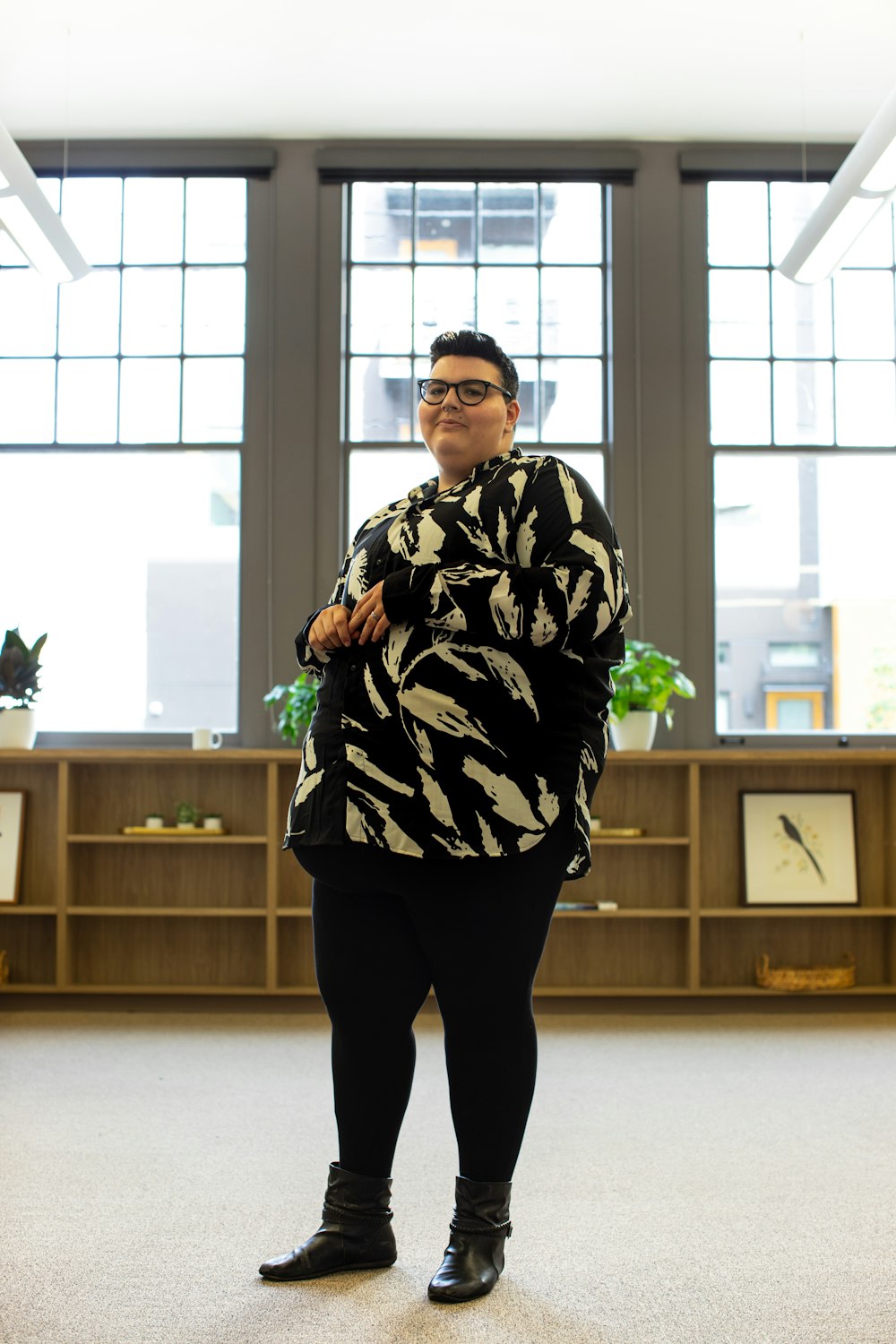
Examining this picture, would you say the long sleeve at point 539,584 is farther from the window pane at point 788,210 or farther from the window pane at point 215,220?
the window pane at point 788,210

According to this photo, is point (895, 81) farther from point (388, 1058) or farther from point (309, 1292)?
point (309, 1292)

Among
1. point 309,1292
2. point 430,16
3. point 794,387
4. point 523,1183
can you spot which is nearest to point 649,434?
point 794,387

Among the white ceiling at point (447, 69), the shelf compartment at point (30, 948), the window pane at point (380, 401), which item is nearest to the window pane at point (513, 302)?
the window pane at point (380, 401)

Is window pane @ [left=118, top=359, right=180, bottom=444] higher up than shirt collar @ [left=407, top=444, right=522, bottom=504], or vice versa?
window pane @ [left=118, top=359, right=180, bottom=444]

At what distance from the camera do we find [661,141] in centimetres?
485

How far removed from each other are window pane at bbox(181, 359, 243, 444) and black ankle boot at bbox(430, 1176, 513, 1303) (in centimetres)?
368

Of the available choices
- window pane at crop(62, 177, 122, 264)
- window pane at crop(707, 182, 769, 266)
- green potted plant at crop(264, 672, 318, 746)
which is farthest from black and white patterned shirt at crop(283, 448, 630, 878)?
window pane at crop(62, 177, 122, 264)

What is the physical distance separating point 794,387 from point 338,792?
→ 384 cm

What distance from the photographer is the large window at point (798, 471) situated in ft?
15.8

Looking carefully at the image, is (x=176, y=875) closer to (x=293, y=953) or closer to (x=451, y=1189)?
(x=293, y=953)

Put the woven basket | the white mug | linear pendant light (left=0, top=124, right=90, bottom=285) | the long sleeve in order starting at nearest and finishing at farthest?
the long sleeve
linear pendant light (left=0, top=124, right=90, bottom=285)
the woven basket
the white mug

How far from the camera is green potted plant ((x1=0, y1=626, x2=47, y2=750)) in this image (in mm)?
4375

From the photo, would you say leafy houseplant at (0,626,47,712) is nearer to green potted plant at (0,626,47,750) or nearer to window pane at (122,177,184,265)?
green potted plant at (0,626,47,750)

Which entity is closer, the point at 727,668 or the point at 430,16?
the point at 430,16
